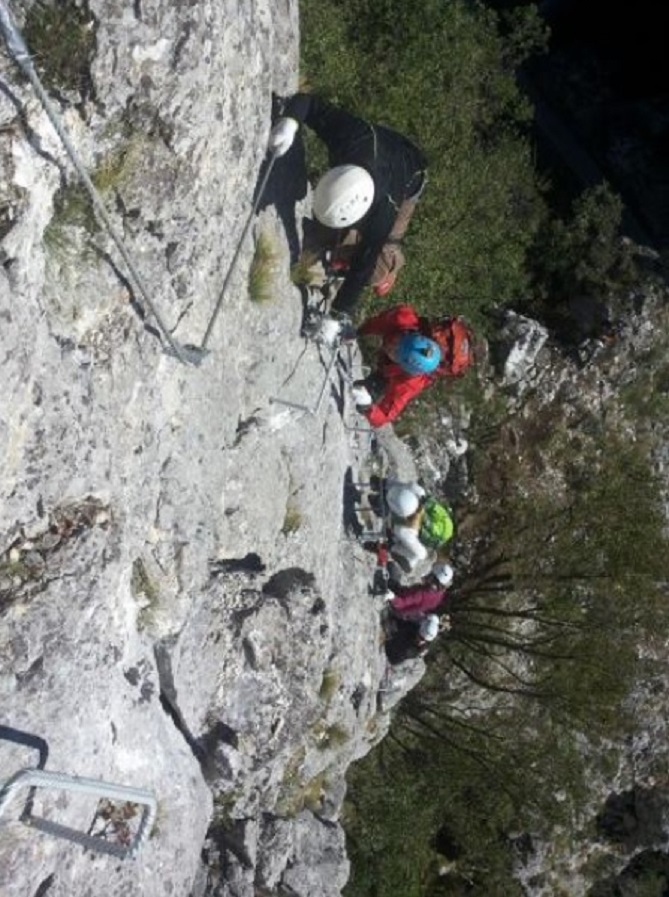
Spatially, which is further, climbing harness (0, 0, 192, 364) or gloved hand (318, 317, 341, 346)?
gloved hand (318, 317, 341, 346)

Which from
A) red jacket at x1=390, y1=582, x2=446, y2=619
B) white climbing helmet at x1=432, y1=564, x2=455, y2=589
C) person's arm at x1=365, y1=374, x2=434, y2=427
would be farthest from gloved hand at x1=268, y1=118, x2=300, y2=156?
white climbing helmet at x1=432, y1=564, x2=455, y2=589

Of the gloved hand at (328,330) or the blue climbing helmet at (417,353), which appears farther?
the blue climbing helmet at (417,353)

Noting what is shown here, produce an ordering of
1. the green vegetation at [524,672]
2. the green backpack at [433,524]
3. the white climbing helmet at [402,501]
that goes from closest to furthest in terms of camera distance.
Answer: the white climbing helmet at [402,501] → the green backpack at [433,524] → the green vegetation at [524,672]

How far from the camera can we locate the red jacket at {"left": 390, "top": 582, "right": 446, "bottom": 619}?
41.6 ft

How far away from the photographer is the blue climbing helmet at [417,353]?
10.6 metres

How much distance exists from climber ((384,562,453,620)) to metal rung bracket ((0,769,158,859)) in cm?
665

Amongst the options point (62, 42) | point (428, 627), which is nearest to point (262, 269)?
point (62, 42)

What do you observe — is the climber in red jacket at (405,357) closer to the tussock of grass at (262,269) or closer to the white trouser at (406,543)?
the white trouser at (406,543)

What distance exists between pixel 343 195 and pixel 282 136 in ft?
2.85

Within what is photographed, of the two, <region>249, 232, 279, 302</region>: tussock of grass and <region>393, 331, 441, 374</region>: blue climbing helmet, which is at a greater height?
<region>249, 232, 279, 302</region>: tussock of grass

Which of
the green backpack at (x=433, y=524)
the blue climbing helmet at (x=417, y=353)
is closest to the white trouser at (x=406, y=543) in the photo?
the green backpack at (x=433, y=524)

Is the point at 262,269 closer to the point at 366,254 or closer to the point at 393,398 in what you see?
the point at 366,254

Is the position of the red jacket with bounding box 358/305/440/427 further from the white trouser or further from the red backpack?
the white trouser

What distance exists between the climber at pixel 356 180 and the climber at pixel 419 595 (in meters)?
4.58
